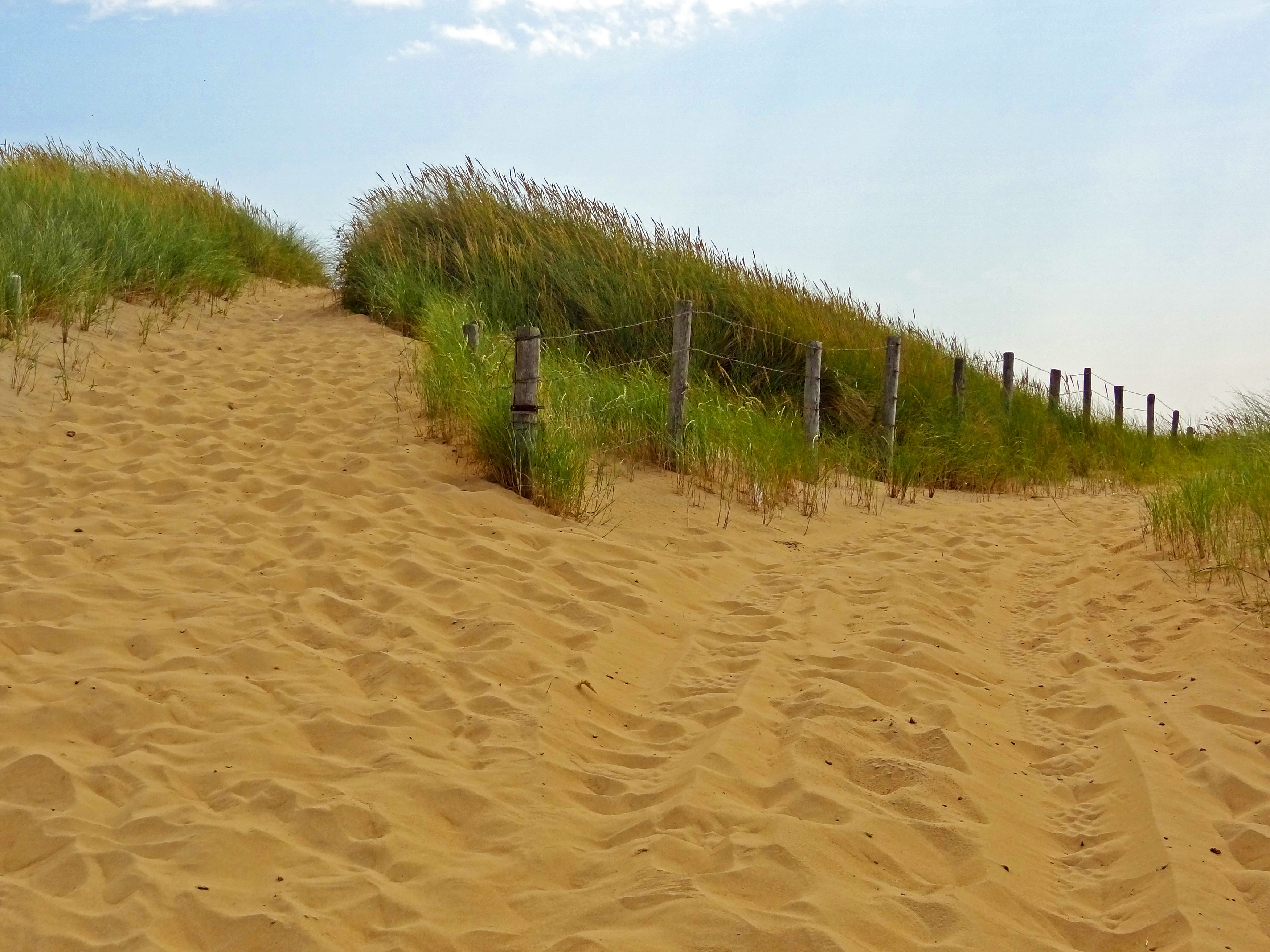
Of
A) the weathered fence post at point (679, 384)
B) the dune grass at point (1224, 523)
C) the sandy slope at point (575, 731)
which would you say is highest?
the weathered fence post at point (679, 384)

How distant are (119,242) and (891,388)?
741 cm

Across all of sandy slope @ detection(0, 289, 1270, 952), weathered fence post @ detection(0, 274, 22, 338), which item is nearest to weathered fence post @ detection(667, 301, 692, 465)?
sandy slope @ detection(0, 289, 1270, 952)

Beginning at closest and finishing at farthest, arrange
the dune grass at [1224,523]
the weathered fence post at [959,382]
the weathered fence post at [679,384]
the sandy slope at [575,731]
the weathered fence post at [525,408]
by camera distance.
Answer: the sandy slope at [575,731] → the dune grass at [1224,523] → the weathered fence post at [525,408] → the weathered fence post at [679,384] → the weathered fence post at [959,382]

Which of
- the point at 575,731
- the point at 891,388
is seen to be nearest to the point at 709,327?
the point at 891,388

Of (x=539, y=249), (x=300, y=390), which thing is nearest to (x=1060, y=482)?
(x=539, y=249)

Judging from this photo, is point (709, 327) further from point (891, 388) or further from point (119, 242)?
point (119, 242)

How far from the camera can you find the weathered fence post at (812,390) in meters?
8.77

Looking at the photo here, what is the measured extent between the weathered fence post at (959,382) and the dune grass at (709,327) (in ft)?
0.24

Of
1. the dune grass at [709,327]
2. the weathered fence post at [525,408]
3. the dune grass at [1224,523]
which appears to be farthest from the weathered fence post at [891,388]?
the weathered fence post at [525,408]

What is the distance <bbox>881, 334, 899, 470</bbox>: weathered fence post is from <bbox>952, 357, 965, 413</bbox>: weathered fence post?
1.16 metres

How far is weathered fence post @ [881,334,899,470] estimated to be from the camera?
31.4 ft

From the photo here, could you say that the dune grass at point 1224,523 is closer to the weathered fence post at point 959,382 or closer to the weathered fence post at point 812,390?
the weathered fence post at point 812,390

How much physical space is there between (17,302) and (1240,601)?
8164mm

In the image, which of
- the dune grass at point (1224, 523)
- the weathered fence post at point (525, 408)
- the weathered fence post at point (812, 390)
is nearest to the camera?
the dune grass at point (1224, 523)
